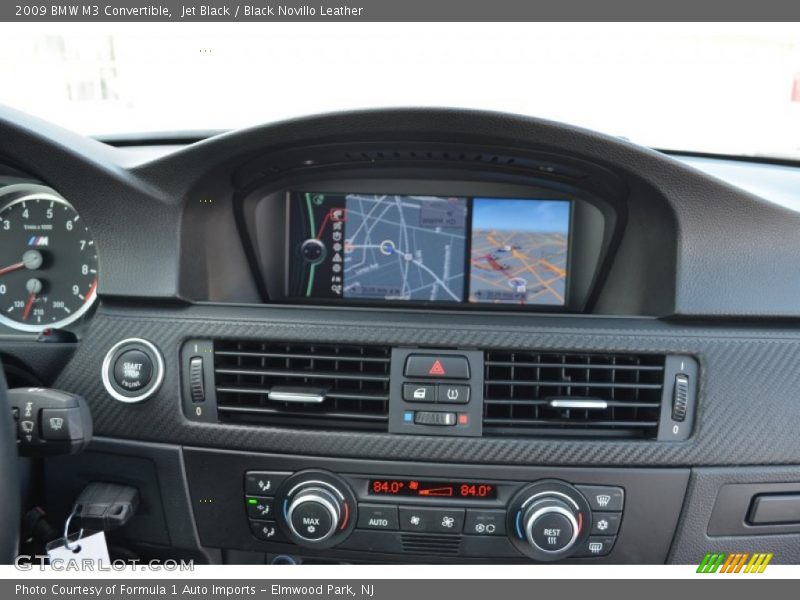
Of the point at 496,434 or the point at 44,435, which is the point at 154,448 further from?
the point at 496,434

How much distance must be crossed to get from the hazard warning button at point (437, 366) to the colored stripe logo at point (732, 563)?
0.90m

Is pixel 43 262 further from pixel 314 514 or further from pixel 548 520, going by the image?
pixel 548 520

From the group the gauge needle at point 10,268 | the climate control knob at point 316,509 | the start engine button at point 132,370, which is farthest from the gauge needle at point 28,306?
the climate control knob at point 316,509

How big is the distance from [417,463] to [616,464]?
0.55 m

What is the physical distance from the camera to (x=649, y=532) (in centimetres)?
179

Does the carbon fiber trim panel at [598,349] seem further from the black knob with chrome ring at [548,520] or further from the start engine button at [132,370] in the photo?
the start engine button at [132,370]

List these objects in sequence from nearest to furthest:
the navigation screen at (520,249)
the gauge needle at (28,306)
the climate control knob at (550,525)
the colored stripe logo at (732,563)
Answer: the climate control knob at (550,525), the colored stripe logo at (732,563), the navigation screen at (520,249), the gauge needle at (28,306)

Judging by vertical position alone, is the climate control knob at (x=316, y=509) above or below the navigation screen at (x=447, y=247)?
below

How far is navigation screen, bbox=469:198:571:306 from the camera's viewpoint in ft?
6.47

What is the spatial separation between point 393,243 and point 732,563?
137 centimetres

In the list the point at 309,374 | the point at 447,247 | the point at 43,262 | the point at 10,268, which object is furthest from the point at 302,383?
the point at 10,268

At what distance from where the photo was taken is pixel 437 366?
1.72m

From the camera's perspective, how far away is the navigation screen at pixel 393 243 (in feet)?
6.53

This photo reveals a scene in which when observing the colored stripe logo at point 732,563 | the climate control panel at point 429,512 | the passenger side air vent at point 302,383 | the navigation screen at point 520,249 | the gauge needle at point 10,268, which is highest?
the navigation screen at point 520,249
